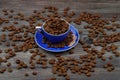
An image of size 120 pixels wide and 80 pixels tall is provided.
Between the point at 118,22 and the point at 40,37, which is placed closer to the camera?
the point at 40,37

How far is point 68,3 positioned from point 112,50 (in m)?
0.39

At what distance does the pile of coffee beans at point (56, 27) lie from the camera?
1.22 metres

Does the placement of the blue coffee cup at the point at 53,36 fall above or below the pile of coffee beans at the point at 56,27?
below

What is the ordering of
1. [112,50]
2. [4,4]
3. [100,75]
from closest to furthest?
[100,75] → [112,50] → [4,4]

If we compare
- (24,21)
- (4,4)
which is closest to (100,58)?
(24,21)

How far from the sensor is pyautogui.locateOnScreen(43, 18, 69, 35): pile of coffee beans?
1219 mm

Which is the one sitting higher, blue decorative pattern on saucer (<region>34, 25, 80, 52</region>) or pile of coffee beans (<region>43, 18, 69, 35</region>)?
pile of coffee beans (<region>43, 18, 69, 35</region>)

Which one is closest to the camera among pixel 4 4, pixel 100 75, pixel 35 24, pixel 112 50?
pixel 100 75

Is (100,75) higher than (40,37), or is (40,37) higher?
(40,37)

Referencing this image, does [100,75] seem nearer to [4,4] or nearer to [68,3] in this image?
[68,3]

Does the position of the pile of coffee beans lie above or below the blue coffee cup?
above

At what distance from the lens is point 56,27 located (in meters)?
1.23

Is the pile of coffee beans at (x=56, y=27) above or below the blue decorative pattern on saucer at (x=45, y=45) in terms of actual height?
above

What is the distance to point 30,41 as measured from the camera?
1283 mm
